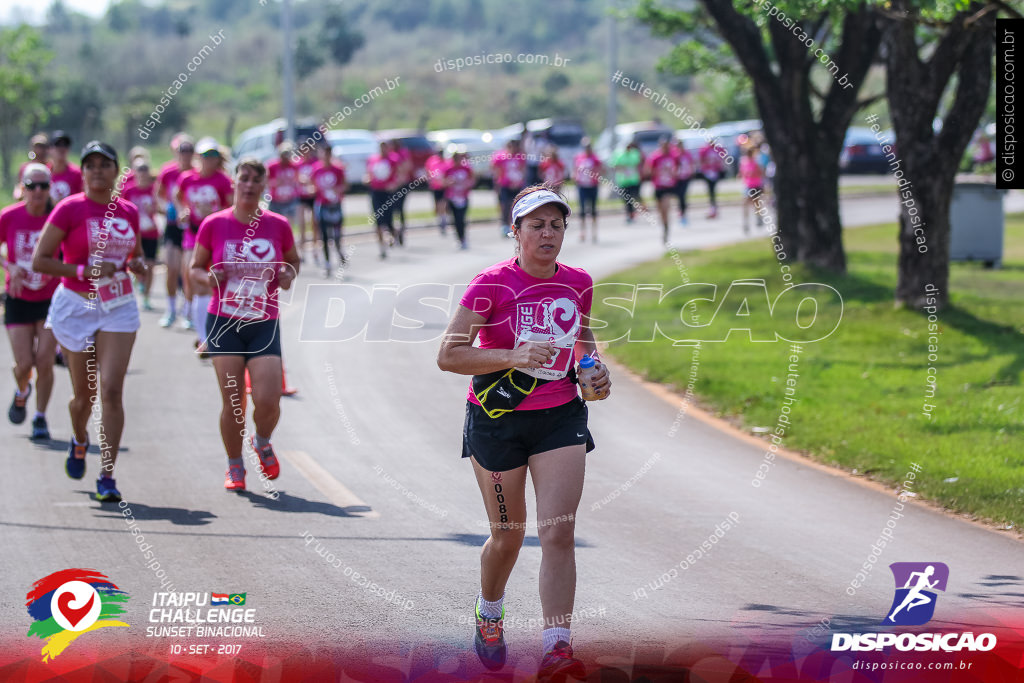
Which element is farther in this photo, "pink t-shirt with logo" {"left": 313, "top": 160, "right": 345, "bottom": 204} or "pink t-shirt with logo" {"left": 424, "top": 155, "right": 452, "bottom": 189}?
"pink t-shirt with logo" {"left": 424, "top": 155, "right": 452, "bottom": 189}

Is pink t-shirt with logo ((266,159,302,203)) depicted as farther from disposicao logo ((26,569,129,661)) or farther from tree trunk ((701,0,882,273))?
disposicao logo ((26,569,129,661))

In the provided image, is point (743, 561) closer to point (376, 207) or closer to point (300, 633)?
point (300, 633)

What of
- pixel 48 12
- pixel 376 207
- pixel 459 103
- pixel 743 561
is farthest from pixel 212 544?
pixel 48 12

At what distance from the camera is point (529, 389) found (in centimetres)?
516

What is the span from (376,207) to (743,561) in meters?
16.9

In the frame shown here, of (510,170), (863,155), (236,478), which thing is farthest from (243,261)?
(863,155)

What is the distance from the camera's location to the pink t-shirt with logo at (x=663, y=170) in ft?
76.4

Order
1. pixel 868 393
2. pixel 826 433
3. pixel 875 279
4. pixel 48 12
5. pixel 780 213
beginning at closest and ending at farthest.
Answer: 1. pixel 826 433
2. pixel 868 393
3. pixel 875 279
4. pixel 780 213
5. pixel 48 12

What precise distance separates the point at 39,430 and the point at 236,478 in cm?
254

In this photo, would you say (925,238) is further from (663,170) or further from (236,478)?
(663,170)

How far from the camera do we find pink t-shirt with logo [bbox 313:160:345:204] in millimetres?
19281

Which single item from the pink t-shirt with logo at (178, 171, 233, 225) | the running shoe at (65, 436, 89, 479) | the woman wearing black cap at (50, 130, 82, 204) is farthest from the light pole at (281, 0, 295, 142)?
the running shoe at (65, 436, 89, 479)

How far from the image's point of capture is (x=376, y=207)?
23.0 metres

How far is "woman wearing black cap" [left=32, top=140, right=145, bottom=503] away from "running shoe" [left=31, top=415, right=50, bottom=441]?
211 centimetres
